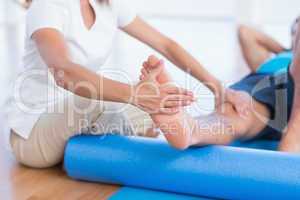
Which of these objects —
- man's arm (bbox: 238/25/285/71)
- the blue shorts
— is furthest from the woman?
man's arm (bbox: 238/25/285/71)

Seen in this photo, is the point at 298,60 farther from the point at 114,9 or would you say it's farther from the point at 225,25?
the point at 225,25

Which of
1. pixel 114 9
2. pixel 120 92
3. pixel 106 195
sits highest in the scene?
pixel 114 9

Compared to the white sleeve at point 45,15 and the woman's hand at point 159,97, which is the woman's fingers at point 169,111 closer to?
the woman's hand at point 159,97

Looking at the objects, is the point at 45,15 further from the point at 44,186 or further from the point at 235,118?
the point at 235,118

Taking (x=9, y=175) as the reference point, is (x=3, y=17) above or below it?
above

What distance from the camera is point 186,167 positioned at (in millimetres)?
1597

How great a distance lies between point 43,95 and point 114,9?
0.45m

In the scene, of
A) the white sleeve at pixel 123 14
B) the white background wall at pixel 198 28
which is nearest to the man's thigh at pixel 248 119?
the white sleeve at pixel 123 14

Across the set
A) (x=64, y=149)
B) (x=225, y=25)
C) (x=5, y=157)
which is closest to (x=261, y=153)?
(x=64, y=149)

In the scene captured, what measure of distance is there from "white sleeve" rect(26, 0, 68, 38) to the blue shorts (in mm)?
899

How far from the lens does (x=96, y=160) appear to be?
1.69 meters

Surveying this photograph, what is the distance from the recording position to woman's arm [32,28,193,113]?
147 centimetres

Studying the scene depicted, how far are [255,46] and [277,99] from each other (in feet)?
2.79

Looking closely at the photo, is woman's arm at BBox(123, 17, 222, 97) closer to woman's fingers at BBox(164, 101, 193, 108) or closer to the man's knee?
the man's knee
